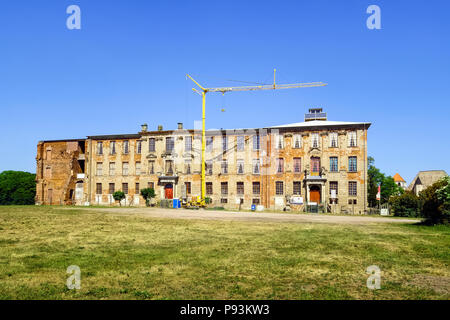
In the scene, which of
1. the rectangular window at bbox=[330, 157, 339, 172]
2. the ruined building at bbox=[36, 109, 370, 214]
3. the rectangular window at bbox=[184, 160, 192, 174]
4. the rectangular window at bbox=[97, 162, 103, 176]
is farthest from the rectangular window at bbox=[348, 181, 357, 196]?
the rectangular window at bbox=[97, 162, 103, 176]

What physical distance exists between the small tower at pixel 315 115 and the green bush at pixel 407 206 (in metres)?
16.8

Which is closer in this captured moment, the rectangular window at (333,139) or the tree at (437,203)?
the tree at (437,203)

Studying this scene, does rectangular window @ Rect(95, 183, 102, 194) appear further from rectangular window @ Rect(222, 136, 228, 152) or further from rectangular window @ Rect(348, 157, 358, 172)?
rectangular window @ Rect(348, 157, 358, 172)

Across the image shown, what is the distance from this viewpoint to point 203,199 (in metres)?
43.3

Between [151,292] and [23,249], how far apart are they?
21.3 ft

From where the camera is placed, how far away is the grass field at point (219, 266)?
646 centimetres

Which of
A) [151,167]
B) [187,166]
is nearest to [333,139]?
[187,166]

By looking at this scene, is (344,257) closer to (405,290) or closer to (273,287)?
(405,290)

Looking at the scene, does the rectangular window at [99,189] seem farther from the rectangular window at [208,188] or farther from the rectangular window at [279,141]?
the rectangular window at [279,141]

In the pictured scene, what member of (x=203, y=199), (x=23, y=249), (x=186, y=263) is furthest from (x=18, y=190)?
(x=186, y=263)

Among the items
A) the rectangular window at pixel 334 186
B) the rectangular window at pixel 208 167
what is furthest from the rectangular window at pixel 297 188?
the rectangular window at pixel 208 167

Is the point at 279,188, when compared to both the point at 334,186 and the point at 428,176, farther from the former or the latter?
the point at 428,176

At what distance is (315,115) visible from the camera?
4744 centimetres

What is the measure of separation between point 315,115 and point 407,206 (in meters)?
18.9
